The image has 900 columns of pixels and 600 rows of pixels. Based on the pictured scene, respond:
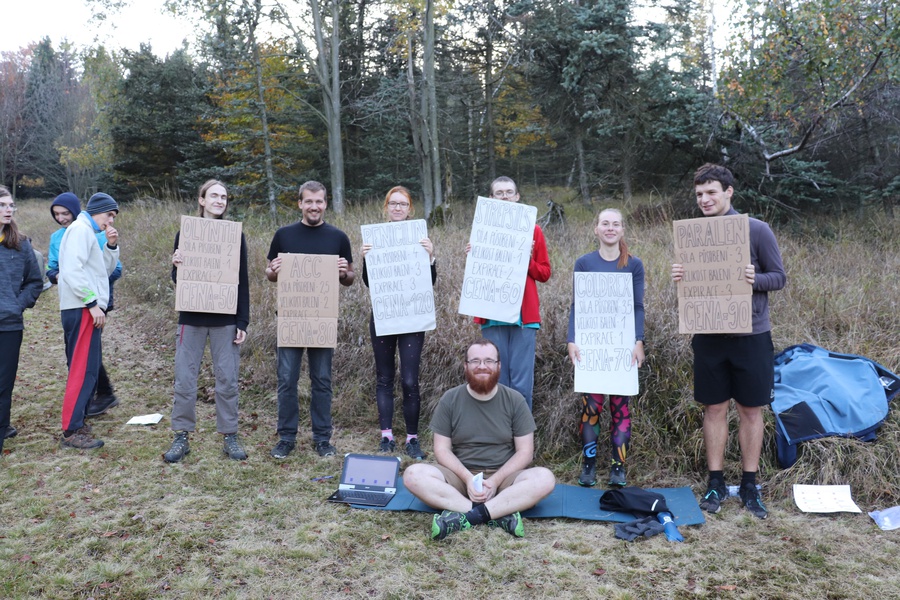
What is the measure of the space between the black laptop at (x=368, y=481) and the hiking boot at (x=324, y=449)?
681 millimetres

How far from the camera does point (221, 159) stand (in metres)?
20.3

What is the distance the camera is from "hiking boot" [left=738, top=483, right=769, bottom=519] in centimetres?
418

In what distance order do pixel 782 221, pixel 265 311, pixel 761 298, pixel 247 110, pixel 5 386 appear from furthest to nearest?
pixel 247 110
pixel 782 221
pixel 265 311
pixel 5 386
pixel 761 298

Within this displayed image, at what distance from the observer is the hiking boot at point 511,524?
3.89 m

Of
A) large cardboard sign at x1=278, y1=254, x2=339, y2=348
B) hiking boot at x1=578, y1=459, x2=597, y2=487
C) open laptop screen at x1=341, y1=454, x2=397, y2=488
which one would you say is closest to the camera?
open laptop screen at x1=341, y1=454, x2=397, y2=488

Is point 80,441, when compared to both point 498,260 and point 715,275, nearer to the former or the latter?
point 498,260

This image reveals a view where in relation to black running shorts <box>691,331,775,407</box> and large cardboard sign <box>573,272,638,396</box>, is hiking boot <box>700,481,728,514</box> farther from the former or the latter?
large cardboard sign <box>573,272,638,396</box>

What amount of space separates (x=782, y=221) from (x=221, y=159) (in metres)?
16.2

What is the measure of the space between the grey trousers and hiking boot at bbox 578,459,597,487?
2.81 m

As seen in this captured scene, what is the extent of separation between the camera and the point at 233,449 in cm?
523

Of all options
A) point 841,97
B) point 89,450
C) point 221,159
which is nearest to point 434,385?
point 89,450

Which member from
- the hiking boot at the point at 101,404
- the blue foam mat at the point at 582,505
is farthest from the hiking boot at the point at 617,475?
the hiking boot at the point at 101,404

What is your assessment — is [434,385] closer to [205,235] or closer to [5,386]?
[205,235]

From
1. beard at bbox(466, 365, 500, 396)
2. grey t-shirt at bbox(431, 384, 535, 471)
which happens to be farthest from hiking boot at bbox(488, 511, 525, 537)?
beard at bbox(466, 365, 500, 396)
